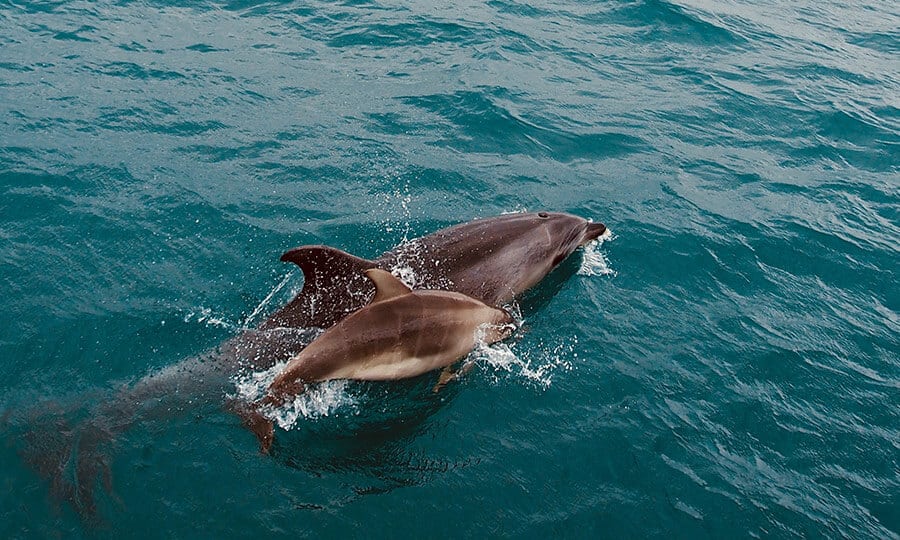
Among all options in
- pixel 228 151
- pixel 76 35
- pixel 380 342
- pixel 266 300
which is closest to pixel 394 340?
pixel 380 342

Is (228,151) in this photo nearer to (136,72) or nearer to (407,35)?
(136,72)

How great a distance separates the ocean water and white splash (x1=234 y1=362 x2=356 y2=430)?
0.19 feet

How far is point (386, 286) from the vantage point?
8414 mm

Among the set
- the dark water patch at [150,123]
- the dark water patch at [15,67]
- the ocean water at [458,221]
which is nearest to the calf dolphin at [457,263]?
the ocean water at [458,221]

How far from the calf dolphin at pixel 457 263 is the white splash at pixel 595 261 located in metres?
0.21

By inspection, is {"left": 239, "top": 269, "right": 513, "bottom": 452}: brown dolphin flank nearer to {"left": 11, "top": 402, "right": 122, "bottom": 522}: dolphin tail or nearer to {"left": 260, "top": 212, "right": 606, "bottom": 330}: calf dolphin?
{"left": 260, "top": 212, "right": 606, "bottom": 330}: calf dolphin

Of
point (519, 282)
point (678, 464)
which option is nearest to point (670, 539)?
point (678, 464)

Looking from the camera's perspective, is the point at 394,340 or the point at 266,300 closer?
the point at 394,340

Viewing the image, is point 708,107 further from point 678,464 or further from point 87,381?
point 87,381

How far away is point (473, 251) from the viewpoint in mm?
10695

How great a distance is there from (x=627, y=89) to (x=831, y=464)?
42.3 feet

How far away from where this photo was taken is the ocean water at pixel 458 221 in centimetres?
804

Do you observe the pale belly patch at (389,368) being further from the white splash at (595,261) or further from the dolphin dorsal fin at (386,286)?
the white splash at (595,261)

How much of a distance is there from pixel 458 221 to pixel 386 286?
15.5ft
